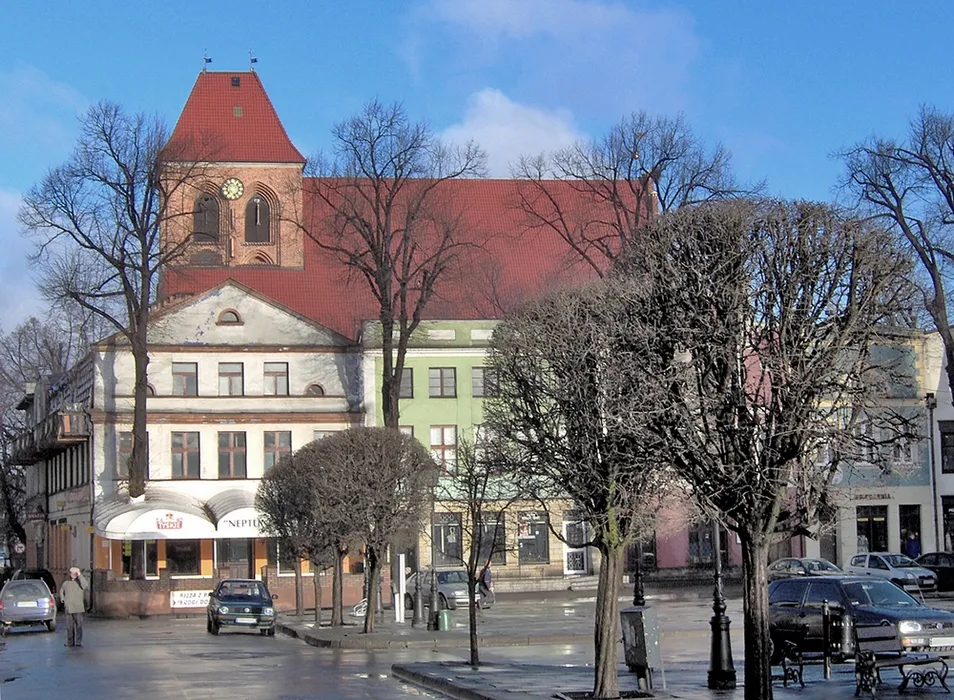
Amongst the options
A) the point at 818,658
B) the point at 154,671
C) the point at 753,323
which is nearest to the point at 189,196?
the point at 154,671

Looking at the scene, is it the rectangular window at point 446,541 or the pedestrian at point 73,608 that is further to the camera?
the rectangular window at point 446,541


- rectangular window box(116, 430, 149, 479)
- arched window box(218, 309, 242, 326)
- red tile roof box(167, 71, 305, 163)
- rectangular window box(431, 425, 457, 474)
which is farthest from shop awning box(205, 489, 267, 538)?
red tile roof box(167, 71, 305, 163)

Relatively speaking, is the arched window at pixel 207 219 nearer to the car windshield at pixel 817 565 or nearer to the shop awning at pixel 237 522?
the shop awning at pixel 237 522

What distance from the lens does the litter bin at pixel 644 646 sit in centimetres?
2108

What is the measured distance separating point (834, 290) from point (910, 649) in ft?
25.9

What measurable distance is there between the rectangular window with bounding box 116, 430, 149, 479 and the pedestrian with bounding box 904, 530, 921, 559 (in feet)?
105

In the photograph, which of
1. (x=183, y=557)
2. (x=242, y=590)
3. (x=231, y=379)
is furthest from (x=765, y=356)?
(x=231, y=379)

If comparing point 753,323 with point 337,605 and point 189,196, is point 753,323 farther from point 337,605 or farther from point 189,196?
point 189,196

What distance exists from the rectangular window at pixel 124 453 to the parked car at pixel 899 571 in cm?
2830

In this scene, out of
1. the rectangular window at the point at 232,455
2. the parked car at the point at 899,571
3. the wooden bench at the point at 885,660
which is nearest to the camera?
the wooden bench at the point at 885,660

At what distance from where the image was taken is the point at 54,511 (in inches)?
2813

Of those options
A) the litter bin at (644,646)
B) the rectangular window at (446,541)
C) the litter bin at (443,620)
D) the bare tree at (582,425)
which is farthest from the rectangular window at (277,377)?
the litter bin at (644,646)

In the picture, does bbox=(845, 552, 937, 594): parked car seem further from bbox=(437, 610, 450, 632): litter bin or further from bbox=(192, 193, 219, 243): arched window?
bbox=(192, 193, 219, 243): arched window

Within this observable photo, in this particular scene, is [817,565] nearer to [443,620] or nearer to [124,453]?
[443,620]
